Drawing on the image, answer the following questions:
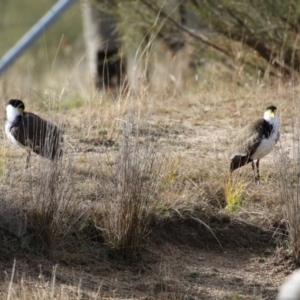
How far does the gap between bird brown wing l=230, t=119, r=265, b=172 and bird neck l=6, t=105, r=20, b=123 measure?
1.99 metres

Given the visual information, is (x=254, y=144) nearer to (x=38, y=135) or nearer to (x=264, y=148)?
(x=264, y=148)

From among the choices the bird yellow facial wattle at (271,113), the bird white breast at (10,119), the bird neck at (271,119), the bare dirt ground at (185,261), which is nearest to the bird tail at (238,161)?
the bare dirt ground at (185,261)

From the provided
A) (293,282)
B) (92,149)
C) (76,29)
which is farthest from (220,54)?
(76,29)

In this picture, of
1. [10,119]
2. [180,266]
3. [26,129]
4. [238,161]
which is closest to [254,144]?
[238,161]

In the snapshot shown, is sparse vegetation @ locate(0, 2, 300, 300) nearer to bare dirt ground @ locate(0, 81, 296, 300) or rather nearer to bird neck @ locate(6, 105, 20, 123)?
bare dirt ground @ locate(0, 81, 296, 300)

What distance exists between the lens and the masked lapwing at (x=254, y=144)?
8.15 meters

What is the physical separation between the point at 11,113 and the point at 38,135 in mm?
542

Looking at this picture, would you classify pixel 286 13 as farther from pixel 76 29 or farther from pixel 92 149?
pixel 76 29

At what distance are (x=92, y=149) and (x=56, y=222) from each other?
2.00m

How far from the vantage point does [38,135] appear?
25.6 feet

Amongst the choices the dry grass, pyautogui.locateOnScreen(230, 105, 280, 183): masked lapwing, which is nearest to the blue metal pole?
the dry grass

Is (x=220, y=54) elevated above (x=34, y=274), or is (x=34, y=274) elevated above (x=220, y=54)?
(x=220, y=54)

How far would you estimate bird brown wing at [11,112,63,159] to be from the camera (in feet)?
22.8

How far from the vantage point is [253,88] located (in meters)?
11.5
